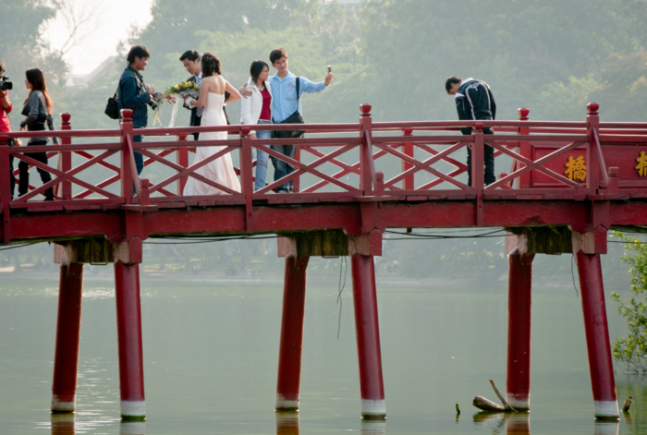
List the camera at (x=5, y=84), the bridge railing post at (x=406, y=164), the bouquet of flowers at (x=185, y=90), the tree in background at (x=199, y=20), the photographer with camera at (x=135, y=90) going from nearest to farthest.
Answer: the camera at (x=5, y=84), the photographer with camera at (x=135, y=90), the bouquet of flowers at (x=185, y=90), the bridge railing post at (x=406, y=164), the tree in background at (x=199, y=20)

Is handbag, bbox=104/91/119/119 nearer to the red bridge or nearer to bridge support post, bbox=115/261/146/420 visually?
the red bridge

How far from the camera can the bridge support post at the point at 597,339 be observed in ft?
44.2

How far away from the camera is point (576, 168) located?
13.9 meters

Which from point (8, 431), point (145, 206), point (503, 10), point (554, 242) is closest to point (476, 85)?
point (554, 242)

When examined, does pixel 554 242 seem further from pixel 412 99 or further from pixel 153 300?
pixel 412 99

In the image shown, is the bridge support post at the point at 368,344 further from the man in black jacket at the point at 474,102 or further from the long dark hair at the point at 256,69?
the long dark hair at the point at 256,69

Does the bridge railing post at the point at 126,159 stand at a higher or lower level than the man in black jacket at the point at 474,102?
lower

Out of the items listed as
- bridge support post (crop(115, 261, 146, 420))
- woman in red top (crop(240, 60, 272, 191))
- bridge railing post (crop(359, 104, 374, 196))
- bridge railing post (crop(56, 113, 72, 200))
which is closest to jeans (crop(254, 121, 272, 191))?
woman in red top (crop(240, 60, 272, 191))

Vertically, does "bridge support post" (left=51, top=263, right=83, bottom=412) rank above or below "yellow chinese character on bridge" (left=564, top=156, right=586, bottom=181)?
below

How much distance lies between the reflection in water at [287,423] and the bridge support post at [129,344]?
7.18 feet

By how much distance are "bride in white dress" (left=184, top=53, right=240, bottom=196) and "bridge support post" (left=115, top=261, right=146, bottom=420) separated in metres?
1.28

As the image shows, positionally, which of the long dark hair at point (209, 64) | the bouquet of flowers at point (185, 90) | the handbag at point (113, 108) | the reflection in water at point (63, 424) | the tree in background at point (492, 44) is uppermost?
the tree in background at point (492, 44)

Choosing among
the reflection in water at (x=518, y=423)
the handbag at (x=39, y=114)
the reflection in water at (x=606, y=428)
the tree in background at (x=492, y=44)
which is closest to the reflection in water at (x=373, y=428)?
the reflection in water at (x=518, y=423)

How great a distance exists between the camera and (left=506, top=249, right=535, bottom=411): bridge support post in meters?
15.2
